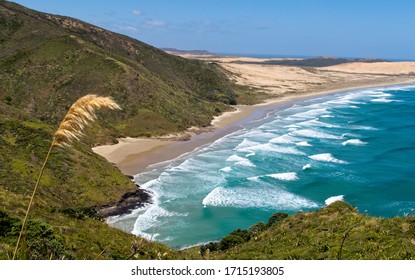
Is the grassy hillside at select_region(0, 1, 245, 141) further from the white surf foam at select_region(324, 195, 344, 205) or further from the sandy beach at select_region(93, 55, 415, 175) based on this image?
the white surf foam at select_region(324, 195, 344, 205)

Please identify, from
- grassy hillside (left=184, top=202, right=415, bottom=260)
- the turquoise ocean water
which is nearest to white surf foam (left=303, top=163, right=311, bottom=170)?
the turquoise ocean water

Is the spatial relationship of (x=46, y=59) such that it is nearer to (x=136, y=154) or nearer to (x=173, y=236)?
(x=136, y=154)

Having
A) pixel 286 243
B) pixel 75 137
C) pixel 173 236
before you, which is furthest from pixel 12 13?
pixel 75 137

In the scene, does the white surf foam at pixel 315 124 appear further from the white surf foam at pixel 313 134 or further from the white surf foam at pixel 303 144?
the white surf foam at pixel 303 144

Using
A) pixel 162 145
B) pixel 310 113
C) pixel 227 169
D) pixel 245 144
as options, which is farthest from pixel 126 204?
pixel 310 113

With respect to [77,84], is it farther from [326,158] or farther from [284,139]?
[326,158]

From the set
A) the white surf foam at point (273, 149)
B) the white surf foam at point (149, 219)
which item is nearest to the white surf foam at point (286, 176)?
the white surf foam at point (273, 149)
